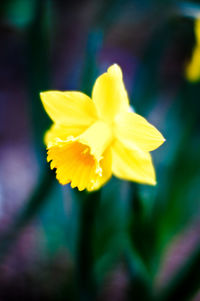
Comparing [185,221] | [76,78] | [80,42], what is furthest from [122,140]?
[80,42]

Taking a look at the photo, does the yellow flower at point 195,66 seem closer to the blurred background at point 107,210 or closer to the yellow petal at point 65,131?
the blurred background at point 107,210

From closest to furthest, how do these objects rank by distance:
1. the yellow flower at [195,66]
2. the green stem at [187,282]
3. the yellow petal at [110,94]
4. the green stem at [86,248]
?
the yellow petal at [110,94] → the green stem at [86,248] → the green stem at [187,282] → the yellow flower at [195,66]

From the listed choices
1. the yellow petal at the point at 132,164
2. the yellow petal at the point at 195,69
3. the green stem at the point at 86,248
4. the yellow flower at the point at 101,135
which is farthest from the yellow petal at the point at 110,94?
the yellow petal at the point at 195,69

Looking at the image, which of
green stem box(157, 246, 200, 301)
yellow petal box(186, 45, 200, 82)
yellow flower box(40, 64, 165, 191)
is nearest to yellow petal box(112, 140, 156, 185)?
yellow flower box(40, 64, 165, 191)

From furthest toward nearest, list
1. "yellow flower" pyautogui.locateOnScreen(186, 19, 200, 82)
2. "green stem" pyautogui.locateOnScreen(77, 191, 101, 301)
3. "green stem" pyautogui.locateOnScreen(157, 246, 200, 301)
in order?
"yellow flower" pyautogui.locateOnScreen(186, 19, 200, 82) → "green stem" pyautogui.locateOnScreen(157, 246, 200, 301) → "green stem" pyautogui.locateOnScreen(77, 191, 101, 301)

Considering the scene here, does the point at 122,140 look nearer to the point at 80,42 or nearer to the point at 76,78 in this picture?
the point at 76,78

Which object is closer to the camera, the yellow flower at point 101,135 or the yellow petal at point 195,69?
the yellow flower at point 101,135

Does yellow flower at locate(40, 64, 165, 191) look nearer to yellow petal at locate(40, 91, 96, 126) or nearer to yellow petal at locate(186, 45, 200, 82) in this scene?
yellow petal at locate(40, 91, 96, 126)
